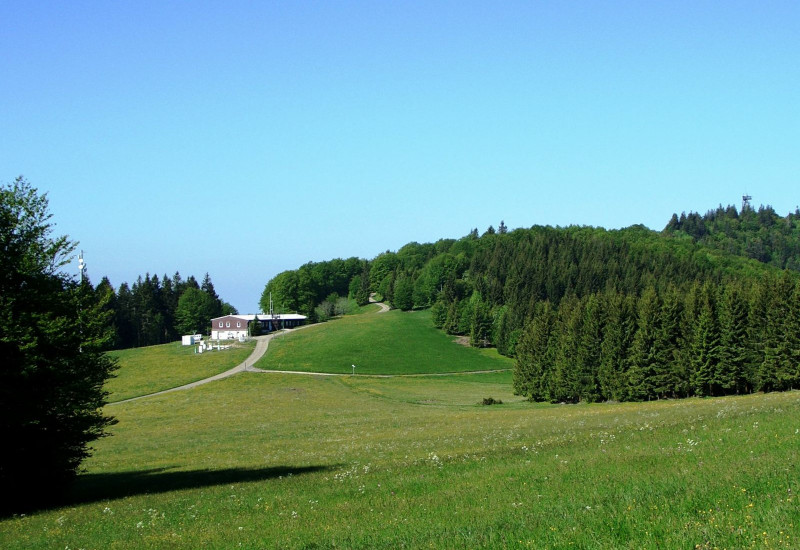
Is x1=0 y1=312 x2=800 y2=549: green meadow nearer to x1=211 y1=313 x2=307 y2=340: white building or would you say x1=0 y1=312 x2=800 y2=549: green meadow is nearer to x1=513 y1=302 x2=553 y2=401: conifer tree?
x1=513 y1=302 x2=553 y2=401: conifer tree

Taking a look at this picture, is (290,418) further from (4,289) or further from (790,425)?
(790,425)

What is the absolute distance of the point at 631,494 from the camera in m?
12.3

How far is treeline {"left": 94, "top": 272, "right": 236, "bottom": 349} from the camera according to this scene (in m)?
180

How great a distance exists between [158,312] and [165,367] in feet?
214

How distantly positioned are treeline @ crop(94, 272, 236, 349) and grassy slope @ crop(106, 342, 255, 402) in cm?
3050

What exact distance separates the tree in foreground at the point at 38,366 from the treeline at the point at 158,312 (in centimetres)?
15781

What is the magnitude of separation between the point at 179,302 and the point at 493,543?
18691 cm

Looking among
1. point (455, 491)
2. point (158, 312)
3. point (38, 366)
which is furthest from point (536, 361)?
point (158, 312)

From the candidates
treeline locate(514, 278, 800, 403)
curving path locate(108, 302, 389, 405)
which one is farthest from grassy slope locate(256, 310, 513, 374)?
treeline locate(514, 278, 800, 403)

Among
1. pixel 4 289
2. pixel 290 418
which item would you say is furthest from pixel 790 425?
pixel 290 418

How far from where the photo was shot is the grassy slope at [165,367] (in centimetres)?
10612

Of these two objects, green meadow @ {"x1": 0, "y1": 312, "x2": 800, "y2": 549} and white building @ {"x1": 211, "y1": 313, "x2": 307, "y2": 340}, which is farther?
white building @ {"x1": 211, "y1": 313, "x2": 307, "y2": 340}

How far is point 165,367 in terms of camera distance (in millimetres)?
124250

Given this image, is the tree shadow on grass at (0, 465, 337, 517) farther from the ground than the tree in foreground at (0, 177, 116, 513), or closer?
closer
